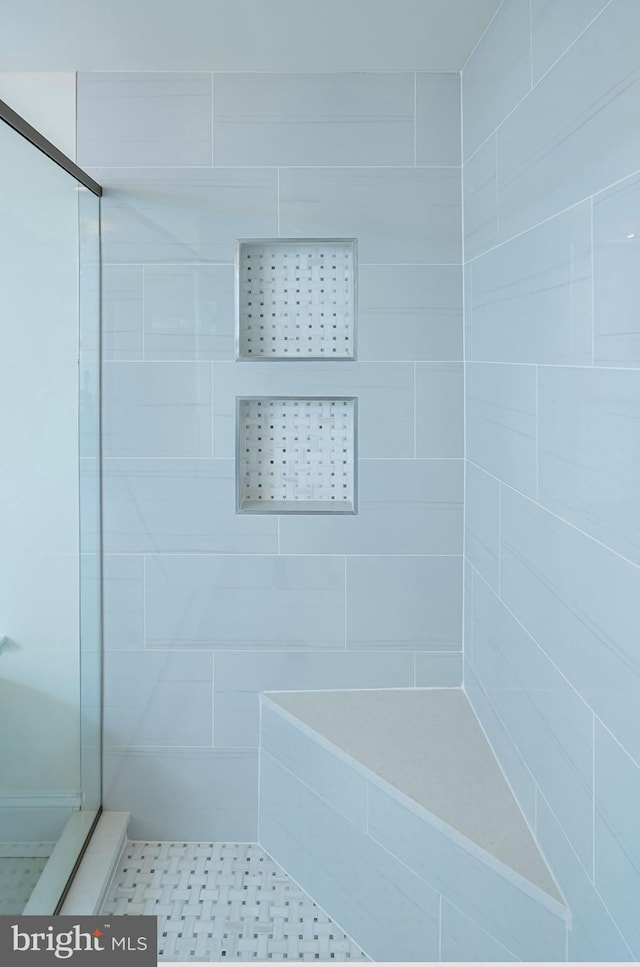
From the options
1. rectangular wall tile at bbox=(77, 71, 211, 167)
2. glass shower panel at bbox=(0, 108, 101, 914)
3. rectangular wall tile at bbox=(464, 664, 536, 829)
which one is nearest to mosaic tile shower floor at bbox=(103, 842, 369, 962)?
glass shower panel at bbox=(0, 108, 101, 914)

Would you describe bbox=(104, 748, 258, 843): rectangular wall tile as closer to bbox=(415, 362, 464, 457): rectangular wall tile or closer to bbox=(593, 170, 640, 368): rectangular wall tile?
bbox=(415, 362, 464, 457): rectangular wall tile

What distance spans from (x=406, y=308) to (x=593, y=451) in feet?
3.59

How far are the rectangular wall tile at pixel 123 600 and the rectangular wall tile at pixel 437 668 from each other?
830mm

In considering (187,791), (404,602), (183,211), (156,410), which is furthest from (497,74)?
(187,791)

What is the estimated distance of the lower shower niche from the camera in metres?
2.41

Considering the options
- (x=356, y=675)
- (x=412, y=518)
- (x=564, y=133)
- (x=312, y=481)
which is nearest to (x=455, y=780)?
(x=356, y=675)

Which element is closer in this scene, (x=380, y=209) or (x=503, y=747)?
→ (x=503, y=747)

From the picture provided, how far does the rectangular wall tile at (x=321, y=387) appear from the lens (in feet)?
7.61

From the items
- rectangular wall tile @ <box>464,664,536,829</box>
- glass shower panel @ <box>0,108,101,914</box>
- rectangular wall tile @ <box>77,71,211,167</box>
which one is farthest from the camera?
rectangular wall tile @ <box>77,71,211,167</box>

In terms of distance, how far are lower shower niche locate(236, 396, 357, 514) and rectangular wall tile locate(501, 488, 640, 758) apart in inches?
27.1

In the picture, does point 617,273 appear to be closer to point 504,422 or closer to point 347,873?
point 504,422

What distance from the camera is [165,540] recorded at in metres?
2.35

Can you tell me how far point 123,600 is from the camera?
2357mm

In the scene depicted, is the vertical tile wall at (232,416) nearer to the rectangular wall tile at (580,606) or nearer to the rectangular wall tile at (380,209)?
the rectangular wall tile at (380,209)
